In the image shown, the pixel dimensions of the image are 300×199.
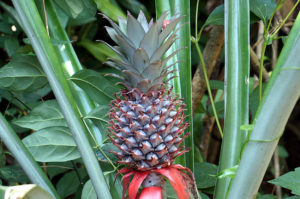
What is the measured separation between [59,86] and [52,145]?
16 cm

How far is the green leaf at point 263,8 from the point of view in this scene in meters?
0.77

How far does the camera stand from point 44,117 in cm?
74

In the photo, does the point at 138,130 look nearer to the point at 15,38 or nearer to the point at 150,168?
the point at 150,168

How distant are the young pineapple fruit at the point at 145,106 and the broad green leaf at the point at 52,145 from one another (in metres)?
0.15

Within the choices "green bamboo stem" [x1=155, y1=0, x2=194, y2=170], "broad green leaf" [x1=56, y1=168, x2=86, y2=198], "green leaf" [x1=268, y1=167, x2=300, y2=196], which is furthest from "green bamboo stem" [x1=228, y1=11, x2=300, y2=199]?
"broad green leaf" [x1=56, y1=168, x2=86, y2=198]

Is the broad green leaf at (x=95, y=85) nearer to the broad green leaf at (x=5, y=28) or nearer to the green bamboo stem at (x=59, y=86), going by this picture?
the green bamboo stem at (x=59, y=86)

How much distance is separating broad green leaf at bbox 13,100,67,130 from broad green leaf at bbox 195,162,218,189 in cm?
31

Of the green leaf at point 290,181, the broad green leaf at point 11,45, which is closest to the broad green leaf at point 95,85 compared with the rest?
the green leaf at point 290,181

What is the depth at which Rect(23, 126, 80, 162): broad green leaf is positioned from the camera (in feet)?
2.26

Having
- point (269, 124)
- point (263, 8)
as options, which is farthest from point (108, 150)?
point (263, 8)

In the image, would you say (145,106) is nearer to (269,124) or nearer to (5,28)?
(269,124)

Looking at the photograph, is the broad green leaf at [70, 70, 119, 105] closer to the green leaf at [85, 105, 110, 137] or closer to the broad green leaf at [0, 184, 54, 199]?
the green leaf at [85, 105, 110, 137]

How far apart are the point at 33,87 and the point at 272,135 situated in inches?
19.5

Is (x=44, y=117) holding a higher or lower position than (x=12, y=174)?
higher
